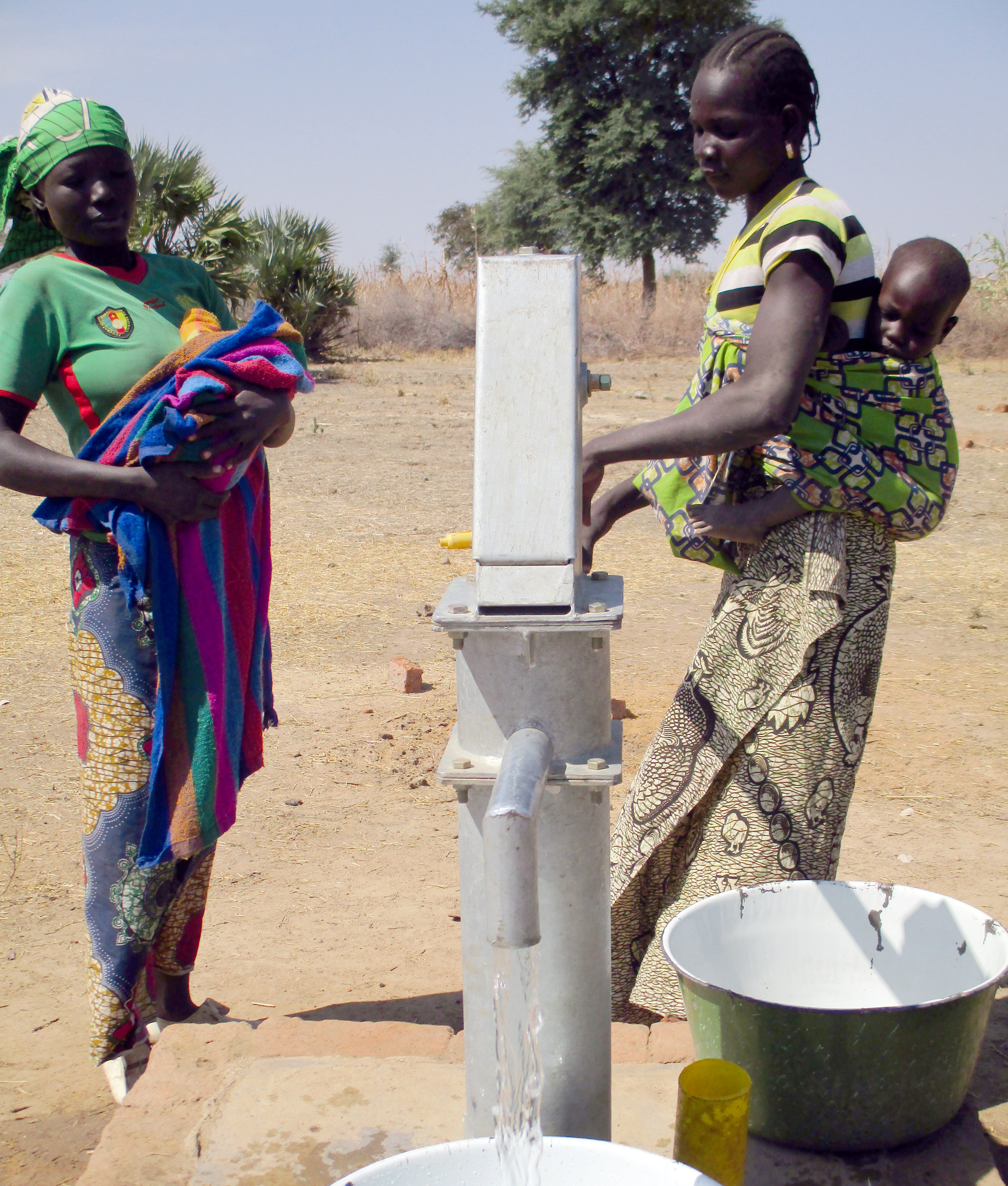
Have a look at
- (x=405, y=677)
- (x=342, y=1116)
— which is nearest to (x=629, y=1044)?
(x=342, y=1116)

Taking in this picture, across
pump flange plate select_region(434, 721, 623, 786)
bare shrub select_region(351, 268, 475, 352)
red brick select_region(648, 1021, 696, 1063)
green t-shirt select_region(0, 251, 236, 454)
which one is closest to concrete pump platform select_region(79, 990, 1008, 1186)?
red brick select_region(648, 1021, 696, 1063)

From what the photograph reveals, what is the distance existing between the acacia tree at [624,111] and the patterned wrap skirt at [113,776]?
870 inches

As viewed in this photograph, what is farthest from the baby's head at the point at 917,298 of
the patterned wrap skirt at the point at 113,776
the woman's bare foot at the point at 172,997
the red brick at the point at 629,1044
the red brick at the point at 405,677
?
the red brick at the point at 405,677

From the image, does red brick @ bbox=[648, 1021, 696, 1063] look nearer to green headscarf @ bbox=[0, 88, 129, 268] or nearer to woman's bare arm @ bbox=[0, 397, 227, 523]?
woman's bare arm @ bbox=[0, 397, 227, 523]

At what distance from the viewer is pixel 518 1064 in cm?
113

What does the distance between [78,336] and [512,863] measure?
4.99ft

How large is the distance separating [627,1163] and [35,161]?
188 centimetres

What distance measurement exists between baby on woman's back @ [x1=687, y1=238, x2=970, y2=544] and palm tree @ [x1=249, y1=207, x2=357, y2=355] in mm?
15153

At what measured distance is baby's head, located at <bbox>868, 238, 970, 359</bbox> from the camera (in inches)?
68.4

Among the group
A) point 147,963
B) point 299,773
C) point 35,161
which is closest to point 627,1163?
point 147,963

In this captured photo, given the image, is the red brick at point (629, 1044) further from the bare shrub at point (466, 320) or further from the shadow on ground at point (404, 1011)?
the bare shrub at point (466, 320)

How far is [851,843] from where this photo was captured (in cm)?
330

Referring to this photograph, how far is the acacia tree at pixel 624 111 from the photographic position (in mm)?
23469

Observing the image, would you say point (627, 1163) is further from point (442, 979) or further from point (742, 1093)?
point (442, 979)
